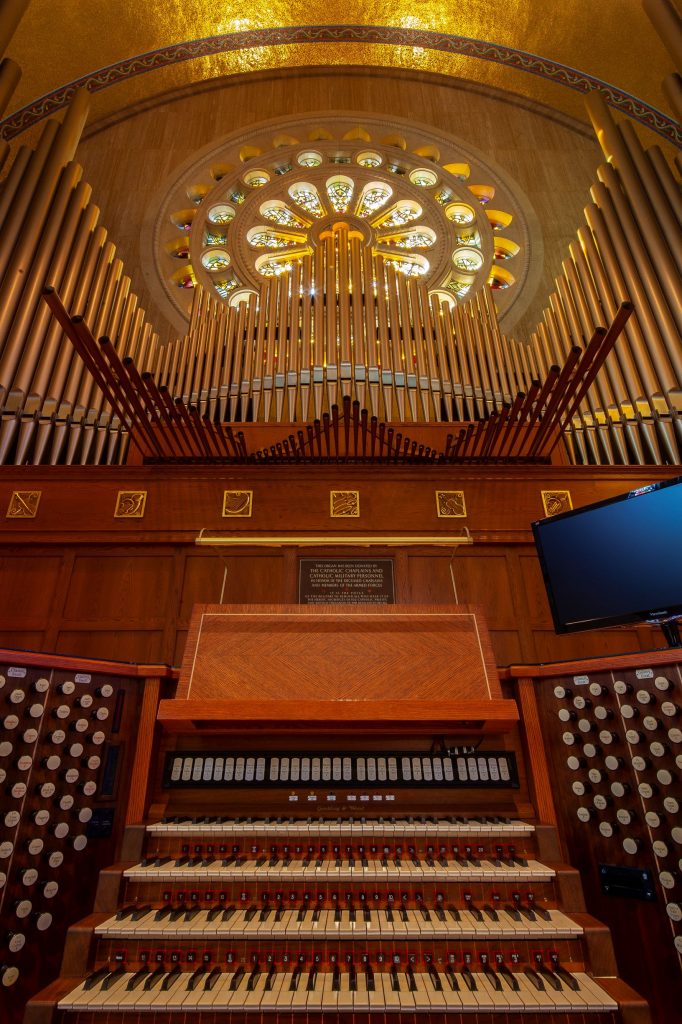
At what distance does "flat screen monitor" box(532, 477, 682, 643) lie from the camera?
9.52 feet

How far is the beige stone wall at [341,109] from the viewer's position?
7941 mm

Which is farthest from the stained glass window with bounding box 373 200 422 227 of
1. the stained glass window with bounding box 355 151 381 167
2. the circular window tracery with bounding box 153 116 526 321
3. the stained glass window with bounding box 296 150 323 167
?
the stained glass window with bounding box 296 150 323 167

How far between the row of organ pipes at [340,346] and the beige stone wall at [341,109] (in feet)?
5.37

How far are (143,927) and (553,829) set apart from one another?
5.49 ft

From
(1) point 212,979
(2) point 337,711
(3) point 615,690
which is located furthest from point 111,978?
(3) point 615,690

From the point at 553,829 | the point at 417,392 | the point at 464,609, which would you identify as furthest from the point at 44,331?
the point at 553,829

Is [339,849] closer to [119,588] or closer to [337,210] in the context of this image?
[119,588]

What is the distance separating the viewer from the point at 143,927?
2.15 meters

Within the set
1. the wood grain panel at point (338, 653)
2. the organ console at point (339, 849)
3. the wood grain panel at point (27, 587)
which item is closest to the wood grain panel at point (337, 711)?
the organ console at point (339, 849)

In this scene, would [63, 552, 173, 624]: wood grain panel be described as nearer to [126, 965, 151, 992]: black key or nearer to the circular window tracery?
[126, 965, 151, 992]: black key

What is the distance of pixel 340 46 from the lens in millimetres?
9305

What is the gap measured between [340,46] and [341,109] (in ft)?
3.91

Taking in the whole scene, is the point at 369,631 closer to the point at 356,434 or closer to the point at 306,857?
the point at 306,857

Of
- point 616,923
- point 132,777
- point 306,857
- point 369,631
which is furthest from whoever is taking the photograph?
point 369,631
